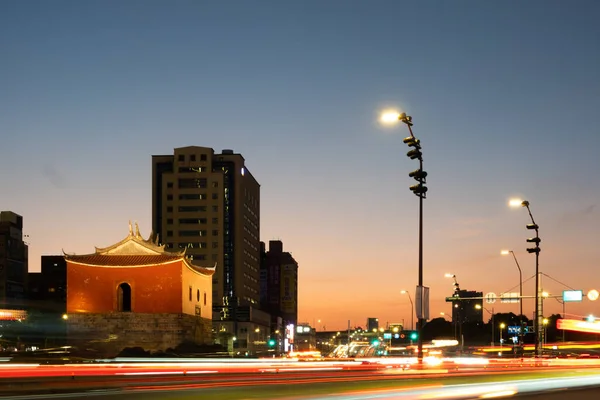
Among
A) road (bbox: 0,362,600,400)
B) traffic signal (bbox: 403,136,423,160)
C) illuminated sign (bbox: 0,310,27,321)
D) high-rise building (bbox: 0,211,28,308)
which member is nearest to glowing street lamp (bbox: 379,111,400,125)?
traffic signal (bbox: 403,136,423,160)

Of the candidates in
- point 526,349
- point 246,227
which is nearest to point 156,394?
point 526,349

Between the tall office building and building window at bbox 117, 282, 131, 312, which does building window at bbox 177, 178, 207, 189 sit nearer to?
the tall office building

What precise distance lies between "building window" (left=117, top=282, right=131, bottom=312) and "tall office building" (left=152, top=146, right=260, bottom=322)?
250ft

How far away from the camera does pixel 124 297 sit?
278 feet

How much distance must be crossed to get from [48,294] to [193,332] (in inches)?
3723

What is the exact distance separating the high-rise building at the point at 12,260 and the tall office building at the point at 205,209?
98.2 feet

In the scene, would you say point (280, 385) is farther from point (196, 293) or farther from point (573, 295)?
point (196, 293)

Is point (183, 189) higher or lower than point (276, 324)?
higher

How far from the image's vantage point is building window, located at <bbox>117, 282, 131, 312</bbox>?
83.5 meters

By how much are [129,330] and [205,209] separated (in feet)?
278

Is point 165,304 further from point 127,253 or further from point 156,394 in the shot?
point 156,394

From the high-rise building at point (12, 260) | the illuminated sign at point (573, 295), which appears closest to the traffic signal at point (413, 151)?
the illuminated sign at point (573, 295)

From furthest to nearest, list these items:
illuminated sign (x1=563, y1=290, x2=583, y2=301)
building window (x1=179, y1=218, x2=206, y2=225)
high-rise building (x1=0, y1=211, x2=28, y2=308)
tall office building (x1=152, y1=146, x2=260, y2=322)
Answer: building window (x1=179, y1=218, x2=206, y2=225), tall office building (x1=152, y1=146, x2=260, y2=322), high-rise building (x1=0, y1=211, x2=28, y2=308), illuminated sign (x1=563, y1=290, x2=583, y2=301)

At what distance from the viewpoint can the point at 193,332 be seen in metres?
84.4
